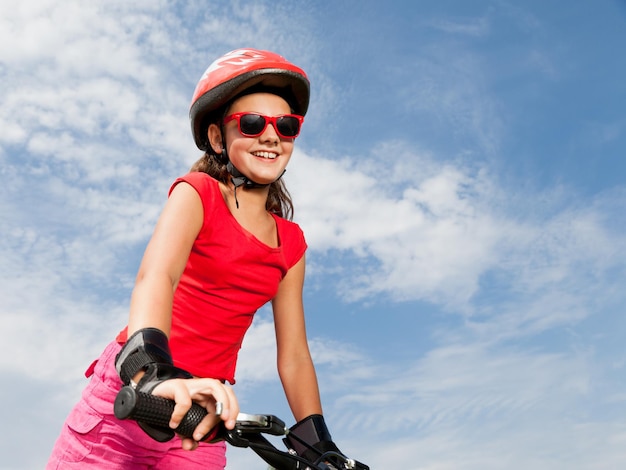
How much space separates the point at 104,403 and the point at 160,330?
112 centimetres

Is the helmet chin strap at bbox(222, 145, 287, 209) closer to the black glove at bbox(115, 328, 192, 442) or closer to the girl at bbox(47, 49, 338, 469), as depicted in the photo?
the girl at bbox(47, 49, 338, 469)

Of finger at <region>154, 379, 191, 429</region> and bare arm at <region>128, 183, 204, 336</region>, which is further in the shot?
bare arm at <region>128, 183, 204, 336</region>

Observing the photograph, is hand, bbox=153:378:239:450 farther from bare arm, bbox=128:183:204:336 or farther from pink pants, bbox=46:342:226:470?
pink pants, bbox=46:342:226:470

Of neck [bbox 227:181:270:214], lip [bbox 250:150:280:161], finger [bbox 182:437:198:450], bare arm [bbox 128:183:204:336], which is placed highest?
lip [bbox 250:150:280:161]

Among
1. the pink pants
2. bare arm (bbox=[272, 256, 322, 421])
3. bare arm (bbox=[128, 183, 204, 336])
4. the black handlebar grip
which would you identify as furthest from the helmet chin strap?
the black handlebar grip

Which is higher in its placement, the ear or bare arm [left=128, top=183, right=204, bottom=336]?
the ear

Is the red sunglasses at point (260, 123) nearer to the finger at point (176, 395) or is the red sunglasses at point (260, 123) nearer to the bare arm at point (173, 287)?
the bare arm at point (173, 287)

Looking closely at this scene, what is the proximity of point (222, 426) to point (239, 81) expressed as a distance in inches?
84.9

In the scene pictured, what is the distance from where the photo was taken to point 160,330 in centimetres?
290

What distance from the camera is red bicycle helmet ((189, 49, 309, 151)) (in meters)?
4.07

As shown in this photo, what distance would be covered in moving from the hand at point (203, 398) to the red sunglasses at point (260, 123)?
6.30 ft

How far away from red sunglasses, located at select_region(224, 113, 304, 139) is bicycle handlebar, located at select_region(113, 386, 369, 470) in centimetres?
193

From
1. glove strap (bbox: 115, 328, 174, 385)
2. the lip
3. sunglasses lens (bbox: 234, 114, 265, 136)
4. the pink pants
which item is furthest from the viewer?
the lip

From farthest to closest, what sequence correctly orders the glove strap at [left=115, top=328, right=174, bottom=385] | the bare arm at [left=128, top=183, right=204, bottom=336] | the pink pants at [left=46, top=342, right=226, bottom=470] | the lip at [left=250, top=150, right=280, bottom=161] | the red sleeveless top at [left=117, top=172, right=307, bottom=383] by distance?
the lip at [left=250, top=150, right=280, bottom=161] → the red sleeveless top at [left=117, top=172, right=307, bottom=383] → the pink pants at [left=46, top=342, right=226, bottom=470] → the bare arm at [left=128, top=183, right=204, bottom=336] → the glove strap at [left=115, top=328, right=174, bottom=385]
